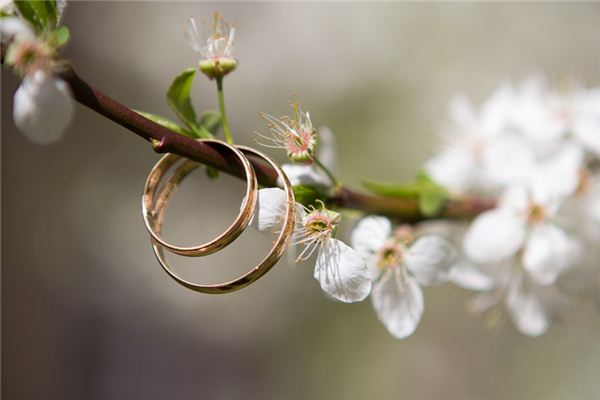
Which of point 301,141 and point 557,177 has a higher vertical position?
point 557,177

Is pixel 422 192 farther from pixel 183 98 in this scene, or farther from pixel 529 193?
pixel 183 98

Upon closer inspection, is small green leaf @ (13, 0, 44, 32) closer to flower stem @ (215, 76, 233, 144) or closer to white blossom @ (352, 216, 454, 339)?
flower stem @ (215, 76, 233, 144)

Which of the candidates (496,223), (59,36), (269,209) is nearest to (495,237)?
(496,223)

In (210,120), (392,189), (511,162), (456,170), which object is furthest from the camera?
(456,170)

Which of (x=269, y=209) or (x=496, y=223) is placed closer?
(x=269, y=209)

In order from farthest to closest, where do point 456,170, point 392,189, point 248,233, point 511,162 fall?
point 248,233 → point 456,170 → point 511,162 → point 392,189

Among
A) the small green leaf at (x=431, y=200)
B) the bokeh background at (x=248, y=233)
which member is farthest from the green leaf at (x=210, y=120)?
the bokeh background at (x=248, y=233)

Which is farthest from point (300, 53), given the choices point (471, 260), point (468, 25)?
point (471, 260)

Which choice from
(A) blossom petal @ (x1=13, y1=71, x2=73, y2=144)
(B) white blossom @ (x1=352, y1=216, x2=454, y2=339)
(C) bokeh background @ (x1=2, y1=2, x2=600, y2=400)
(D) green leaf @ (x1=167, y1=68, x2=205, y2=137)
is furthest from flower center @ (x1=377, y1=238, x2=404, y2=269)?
(C) bokeh background @ (x1=2, y1=2, x2=600, y2=400)
